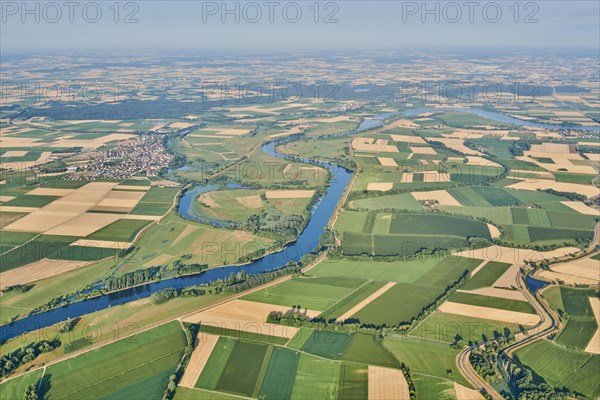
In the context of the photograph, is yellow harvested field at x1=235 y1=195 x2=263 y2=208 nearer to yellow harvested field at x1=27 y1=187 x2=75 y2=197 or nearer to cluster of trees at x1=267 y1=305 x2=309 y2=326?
yellow harvested field at x1=27 y1=187 x2=75 y2=197

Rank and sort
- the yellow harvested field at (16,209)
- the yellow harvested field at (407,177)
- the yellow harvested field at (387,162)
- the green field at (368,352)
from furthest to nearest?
the yellow harvested field at (387,162) < the yellow harvested field at (407,177) < the yellow harvested field at (16,209) < the green field at (368,352)

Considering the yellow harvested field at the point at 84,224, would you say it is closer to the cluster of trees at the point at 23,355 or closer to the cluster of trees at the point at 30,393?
the cluster of trees at the point at 23,355

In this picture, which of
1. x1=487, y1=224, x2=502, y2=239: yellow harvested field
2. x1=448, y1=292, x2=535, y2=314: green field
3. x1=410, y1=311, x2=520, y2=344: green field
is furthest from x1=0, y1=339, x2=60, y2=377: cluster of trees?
x1=487, y1=224, x2=502, y2=239: yellow harvested field

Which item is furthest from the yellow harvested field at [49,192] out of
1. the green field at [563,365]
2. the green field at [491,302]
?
the green field at [563,365]

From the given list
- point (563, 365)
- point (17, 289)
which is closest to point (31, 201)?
point (17, 289)

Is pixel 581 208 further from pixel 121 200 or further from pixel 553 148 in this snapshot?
pixel 121 200

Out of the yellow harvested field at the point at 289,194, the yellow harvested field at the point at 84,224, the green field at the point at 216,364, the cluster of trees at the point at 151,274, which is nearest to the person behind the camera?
the green field at the point at 216,364

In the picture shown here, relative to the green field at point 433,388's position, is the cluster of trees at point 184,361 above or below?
above
